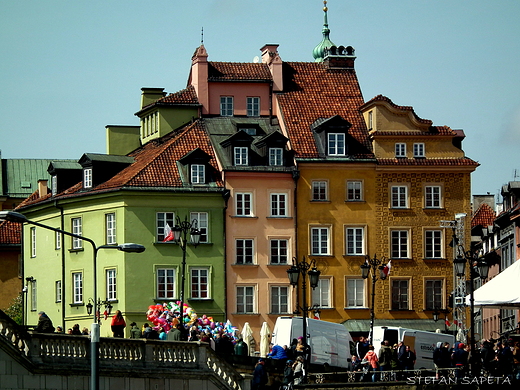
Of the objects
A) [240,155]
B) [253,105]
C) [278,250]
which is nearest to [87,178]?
[240,155]

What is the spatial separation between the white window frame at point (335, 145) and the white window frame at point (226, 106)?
21.7 ft

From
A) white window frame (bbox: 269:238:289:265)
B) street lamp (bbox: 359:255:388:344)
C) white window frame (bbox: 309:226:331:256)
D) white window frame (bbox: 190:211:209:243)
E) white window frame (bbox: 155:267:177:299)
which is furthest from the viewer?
white window frame (bbox: 309:226:331:256)

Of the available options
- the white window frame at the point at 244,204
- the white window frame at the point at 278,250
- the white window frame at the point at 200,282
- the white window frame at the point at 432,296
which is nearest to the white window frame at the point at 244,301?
the white window frame at the point at 200,282

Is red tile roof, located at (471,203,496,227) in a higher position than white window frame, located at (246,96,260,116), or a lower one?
lower

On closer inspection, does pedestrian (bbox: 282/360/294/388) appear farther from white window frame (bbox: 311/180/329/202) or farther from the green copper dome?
the green copper dome

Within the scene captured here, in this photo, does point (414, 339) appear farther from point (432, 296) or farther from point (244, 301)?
point (244, 301)

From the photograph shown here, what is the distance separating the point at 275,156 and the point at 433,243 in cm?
962

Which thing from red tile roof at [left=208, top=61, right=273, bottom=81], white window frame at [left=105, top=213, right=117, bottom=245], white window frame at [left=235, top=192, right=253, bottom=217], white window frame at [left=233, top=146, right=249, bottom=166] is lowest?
white window frame at [left=105, top=213, right=117, bottom=245]

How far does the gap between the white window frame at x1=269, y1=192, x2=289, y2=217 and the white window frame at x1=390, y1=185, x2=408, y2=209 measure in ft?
18.8

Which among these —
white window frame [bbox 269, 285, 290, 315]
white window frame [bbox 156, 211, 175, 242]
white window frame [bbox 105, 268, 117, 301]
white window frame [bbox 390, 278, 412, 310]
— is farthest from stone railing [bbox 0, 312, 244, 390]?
white window frame [bbox 390, 278, 412, 310]

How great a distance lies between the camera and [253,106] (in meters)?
84.1

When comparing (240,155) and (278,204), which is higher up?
(240,155)

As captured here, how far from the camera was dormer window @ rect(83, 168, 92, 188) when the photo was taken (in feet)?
264

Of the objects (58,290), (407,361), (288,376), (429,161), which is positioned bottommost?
(288,376)
